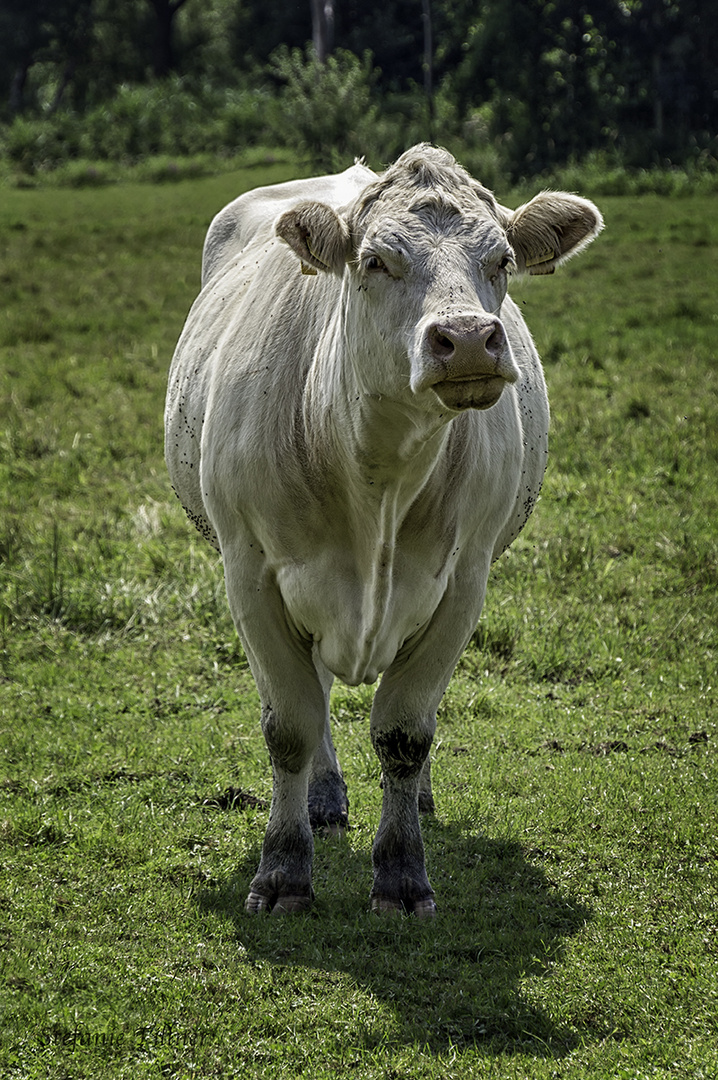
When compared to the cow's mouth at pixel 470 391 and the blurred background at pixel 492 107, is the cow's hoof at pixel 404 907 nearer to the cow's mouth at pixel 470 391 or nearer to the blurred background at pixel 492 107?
the cow's mouth at pixel 470 391

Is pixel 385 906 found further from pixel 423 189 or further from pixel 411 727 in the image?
pixel 423 189

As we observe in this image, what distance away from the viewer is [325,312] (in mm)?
4188

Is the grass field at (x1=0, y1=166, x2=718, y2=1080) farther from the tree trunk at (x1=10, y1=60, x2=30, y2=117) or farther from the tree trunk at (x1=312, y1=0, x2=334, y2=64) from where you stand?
the tree trunk at (x1=10, y1=60, x2=30, y2=117)

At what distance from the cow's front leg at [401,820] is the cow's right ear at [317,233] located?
61.2 inches

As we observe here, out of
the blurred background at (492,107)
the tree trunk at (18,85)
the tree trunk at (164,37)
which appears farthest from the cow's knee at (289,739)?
the tree trunk at (18,85)

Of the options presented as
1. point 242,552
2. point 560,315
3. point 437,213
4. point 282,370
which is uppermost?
point 437,213

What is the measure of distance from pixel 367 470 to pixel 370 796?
195 cm

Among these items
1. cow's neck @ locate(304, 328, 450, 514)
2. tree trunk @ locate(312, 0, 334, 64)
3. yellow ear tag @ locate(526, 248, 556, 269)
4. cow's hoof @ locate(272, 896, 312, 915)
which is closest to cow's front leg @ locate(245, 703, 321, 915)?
cow's hoof @ locate(272, 896, 312, 915)

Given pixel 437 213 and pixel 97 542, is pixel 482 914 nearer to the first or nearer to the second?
pixel 437 213

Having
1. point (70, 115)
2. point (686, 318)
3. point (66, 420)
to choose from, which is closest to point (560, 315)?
point (686, 318)

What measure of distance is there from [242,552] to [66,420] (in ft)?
20.9

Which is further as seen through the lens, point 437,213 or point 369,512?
point 369,512

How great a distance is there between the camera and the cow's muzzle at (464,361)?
3.08 meters

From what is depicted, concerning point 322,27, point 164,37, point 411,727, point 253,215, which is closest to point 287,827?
point 411,727
